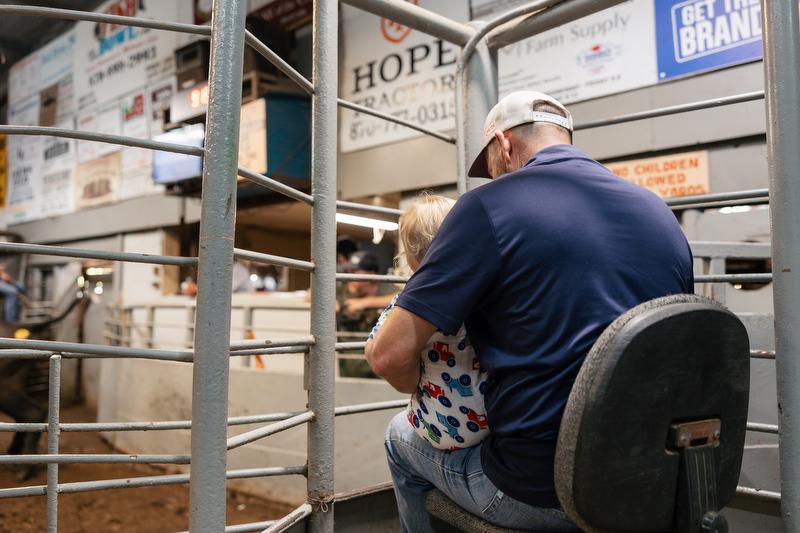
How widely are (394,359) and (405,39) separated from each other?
552cm

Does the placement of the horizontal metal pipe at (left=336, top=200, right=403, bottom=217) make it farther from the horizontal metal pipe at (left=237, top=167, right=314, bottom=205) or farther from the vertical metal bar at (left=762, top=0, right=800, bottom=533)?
the vertical metal bar at (left=762, top=0, right=800, bottom=533)

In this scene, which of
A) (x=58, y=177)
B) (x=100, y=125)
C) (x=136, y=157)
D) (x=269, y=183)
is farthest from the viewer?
(x=58, y=177)

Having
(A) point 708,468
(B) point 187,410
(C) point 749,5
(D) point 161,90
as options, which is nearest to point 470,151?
(A) point 708,468

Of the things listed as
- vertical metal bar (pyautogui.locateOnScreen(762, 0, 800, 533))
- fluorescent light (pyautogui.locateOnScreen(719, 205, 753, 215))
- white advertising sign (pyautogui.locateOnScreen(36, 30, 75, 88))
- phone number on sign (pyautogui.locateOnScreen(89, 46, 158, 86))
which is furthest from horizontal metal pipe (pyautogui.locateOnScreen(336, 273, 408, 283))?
white advertising sign (pyautogui.locateOnScreen(36, 30, 75, 88))

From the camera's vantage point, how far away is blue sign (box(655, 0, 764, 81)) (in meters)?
3.97

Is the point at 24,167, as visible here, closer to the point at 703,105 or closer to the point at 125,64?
the point at 125,64

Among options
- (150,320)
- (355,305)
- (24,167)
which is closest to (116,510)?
(355,305)

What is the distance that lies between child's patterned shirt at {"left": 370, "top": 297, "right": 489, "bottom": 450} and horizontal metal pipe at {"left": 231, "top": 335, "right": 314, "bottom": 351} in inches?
8.8

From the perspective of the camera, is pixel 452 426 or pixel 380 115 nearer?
pixel 452 426

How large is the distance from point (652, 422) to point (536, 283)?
30 centimetres

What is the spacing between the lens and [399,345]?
45.1 inches

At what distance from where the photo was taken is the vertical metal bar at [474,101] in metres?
2.02

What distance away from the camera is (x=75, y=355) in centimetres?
123

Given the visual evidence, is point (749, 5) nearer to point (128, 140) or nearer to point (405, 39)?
point (405, 39)
